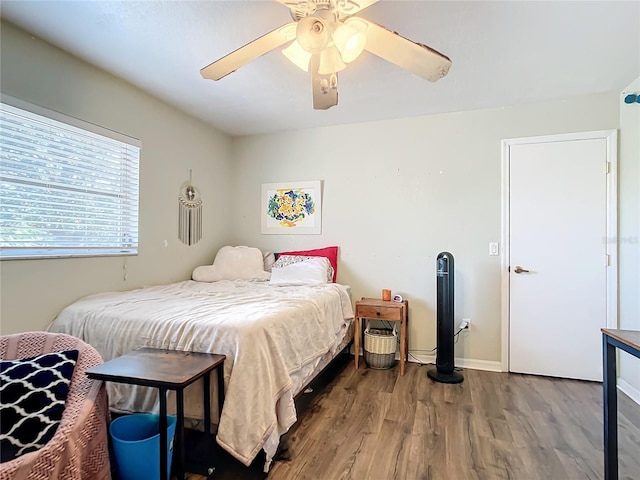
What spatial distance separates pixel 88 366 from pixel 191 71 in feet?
6.70

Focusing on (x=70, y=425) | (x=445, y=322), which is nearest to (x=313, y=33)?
(x=70, y=425)

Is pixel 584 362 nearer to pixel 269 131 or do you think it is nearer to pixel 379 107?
pixel 379 107

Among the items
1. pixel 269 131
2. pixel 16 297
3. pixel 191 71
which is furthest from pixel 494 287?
pixel 16 297

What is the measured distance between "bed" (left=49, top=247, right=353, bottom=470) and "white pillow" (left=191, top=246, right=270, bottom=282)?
0.84 m

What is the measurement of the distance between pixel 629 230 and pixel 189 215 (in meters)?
3.83

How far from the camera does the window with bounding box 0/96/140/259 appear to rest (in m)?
1.98

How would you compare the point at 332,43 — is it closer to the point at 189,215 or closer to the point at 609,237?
the point at 189,215

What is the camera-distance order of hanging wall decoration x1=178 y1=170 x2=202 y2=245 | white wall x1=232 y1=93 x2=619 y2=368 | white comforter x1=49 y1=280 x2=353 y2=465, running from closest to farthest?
white comforter x1=49 y1=280 x2=353 y2=465 → white wall x1=232 y1=93 x2=619 y2=368 → hanging wall decoration x1=178 y1=170 x2=202 y2=245

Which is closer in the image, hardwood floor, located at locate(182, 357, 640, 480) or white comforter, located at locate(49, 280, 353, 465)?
white comforter, located at locate(49, 280, 353, 465)

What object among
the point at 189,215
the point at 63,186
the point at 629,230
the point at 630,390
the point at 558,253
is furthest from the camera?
the point at 189,215

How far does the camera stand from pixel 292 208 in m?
3.76

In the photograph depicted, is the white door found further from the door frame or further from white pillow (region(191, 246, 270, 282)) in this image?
white pillow (region(191, 246, 270, 282))

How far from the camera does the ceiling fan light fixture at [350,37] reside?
150 centimetres

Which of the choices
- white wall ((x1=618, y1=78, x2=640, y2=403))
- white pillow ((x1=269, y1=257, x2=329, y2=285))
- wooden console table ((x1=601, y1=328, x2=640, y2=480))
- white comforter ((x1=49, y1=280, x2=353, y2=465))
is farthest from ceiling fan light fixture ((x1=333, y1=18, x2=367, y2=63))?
white wall ((x1=618, y1=78, x2=640, y2=403))
